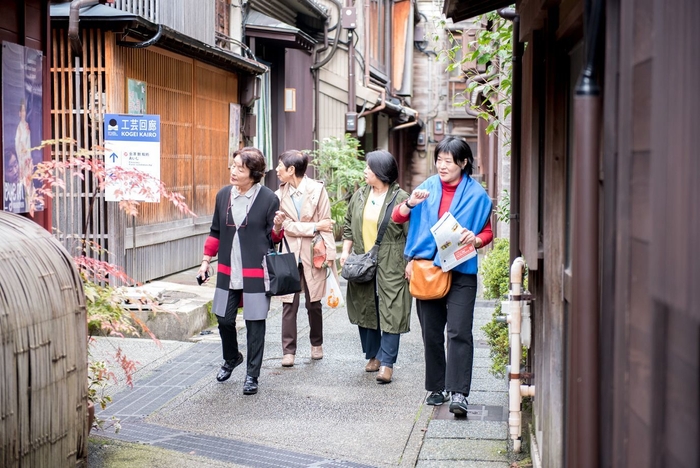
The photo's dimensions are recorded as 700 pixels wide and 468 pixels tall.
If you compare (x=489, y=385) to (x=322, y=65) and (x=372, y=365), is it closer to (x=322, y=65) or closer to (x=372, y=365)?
(x=372, y=365)

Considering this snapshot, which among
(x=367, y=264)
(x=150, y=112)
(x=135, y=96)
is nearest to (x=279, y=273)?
(x=367, y=264)

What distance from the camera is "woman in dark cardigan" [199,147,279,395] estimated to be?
782 centimetres

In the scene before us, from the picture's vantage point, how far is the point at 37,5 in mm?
7812

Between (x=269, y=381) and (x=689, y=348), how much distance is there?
6584 mm

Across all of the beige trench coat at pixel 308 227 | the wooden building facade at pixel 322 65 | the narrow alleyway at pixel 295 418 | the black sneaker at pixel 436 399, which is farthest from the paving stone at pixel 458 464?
the wooden building facade at pixel 322 65

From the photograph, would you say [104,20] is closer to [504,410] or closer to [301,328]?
[301,328]

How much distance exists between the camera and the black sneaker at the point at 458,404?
6906mm

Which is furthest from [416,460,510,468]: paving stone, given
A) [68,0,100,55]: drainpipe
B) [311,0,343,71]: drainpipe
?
[311,0,343,71]: drainpipe

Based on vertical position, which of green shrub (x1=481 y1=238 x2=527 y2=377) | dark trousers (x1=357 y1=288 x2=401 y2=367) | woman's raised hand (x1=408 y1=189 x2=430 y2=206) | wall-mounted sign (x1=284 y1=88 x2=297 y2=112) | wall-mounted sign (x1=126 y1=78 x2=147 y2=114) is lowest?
dark trousers (x1=357 y1=288 x2=401 y2=367)

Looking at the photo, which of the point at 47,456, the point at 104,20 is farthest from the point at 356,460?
the point at 104,20

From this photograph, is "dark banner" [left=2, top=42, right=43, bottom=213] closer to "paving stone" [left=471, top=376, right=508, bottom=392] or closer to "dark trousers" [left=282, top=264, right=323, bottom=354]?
"dark trousers" [left=282, top=264, right=323, bottom=354]

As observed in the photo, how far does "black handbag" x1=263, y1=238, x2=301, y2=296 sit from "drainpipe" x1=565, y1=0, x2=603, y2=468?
5.32 metres

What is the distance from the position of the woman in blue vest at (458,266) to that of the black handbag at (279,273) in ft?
3.72

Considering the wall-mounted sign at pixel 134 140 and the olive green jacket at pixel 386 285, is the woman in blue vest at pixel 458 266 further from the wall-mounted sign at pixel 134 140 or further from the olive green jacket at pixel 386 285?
the wall-mounted sign at pixel 134 140
